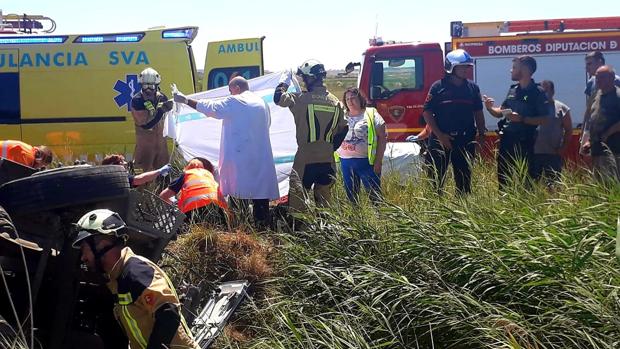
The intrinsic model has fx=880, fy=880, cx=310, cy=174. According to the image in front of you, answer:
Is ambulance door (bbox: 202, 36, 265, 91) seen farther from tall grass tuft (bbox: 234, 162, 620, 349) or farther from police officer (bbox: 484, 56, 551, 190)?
tall grass tuft (bbox: 234, 162, 620, 349)

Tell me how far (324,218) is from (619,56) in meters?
7.85

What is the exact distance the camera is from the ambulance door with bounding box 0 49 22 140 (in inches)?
468

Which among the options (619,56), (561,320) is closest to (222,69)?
(619,56)

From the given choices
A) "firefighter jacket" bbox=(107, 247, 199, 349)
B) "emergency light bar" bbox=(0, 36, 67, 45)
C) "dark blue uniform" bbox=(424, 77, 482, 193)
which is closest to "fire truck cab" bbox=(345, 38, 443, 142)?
"emergency light bar" bbox=(0, 36, 67, 45)

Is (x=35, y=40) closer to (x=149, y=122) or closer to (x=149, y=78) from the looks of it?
(x=149, y=122)

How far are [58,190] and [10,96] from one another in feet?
26.0

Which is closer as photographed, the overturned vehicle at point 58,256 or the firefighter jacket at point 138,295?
the firefighter jacket at point 138,295

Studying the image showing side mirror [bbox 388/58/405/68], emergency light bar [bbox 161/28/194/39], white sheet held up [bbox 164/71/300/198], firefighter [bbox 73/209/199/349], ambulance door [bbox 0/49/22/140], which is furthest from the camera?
side mirror [bbox 388/58/405/68]

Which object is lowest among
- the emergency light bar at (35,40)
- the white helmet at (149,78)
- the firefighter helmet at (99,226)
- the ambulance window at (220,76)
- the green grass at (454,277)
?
the green grass at (454,277)

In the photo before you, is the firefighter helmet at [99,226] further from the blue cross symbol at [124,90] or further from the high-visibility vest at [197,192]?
the blue cross symbol at [124,90]

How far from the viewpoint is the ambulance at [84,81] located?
11906 mm

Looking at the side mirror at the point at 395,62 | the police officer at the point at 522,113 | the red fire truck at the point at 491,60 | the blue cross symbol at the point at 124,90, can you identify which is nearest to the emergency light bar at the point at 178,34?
the blue cross symbol at the point at 124,90

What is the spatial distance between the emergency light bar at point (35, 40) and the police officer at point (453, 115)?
239 inches

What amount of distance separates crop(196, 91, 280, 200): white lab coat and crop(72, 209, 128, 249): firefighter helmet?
3.67 metres
